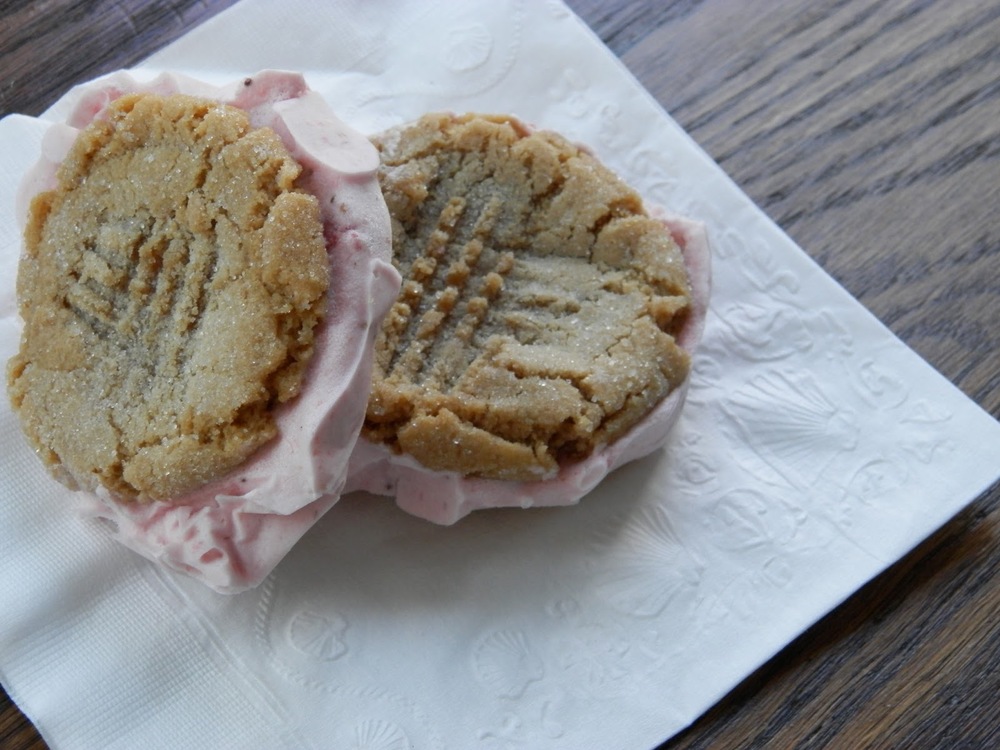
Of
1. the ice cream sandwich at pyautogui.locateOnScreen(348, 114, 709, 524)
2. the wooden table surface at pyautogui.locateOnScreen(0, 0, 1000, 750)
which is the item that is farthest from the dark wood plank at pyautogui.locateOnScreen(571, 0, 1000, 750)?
the ice cream sandwich at pyautogui.locateOnScreen(348, 114, 709, 524)

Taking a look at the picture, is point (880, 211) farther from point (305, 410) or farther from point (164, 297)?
point (164, 297)

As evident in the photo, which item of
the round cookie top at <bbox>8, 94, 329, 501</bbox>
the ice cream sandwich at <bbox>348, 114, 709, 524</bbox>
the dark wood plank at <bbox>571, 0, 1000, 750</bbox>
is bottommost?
the dark wood plank at <bbox>571, 0, 1000, 750</bbox>

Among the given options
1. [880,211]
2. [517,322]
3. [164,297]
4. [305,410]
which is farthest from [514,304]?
[880,211]

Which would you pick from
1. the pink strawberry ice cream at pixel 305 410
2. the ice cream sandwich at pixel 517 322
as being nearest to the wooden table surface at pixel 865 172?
the ice cream sandwich at pixel 517 322

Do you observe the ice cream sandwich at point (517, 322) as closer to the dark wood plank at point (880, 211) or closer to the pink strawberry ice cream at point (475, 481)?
the pink strawberry ice cream at point (475, 481)

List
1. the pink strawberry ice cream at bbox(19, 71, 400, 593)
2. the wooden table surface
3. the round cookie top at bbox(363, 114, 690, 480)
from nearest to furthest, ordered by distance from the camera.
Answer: the pink strawberry ice cream at bbox(19, 71, 400, 593)
the round cookie top at bbox(363, 114, 690, 480)
the wooden table surface

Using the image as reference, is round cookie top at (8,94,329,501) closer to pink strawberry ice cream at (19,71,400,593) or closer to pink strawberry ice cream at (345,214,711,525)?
pink strawberry ice cream at (19,71,400,593)

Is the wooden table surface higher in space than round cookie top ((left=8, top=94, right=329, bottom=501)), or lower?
lower
